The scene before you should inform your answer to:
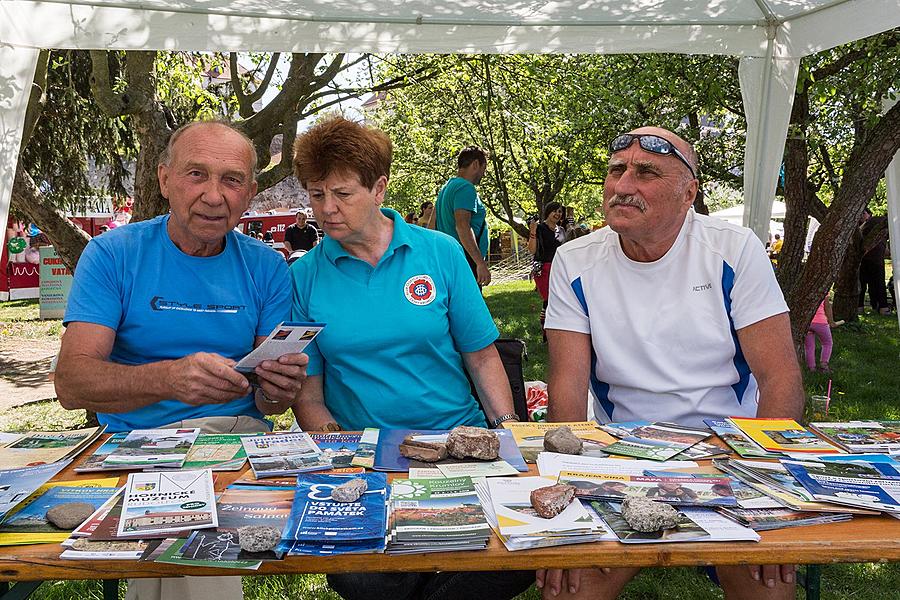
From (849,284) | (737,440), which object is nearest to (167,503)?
(737,440)

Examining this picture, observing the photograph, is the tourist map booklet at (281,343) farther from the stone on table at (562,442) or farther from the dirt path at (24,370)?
the dirt path at (24,370)

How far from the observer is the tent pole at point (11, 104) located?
3.88m

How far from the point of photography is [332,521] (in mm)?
1506

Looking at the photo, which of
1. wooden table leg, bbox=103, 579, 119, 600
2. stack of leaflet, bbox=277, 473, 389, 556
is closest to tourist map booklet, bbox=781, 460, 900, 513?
stack of leaflet, bbox=277, 473, 389, 556

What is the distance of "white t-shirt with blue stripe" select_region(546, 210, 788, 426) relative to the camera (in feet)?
8.44

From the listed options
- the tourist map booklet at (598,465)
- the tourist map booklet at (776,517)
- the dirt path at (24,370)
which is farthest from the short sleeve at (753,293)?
the dirt path at (24,370)

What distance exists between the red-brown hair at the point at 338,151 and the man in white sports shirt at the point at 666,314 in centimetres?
81

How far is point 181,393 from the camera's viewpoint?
226cm

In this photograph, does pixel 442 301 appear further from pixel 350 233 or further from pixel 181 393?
pixel 181 393

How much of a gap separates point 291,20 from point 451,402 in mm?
2828

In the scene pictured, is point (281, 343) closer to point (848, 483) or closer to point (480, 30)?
point (848, 483)

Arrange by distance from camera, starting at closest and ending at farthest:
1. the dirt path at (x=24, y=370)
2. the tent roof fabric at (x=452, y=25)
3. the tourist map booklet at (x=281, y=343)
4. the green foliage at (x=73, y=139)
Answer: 1. the tourist map booklet at (x=281, y=343)
2. the tent roof fabric at (x=452, y=25)
3. the dirt path at (x=24, y=370)
4. the green foliage at (x=73, y=139)

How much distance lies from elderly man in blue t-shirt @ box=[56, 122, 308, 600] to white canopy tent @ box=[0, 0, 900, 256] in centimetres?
188

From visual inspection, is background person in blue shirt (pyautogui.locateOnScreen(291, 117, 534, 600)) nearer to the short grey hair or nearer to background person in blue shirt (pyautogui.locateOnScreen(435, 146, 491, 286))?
the short grey hair
